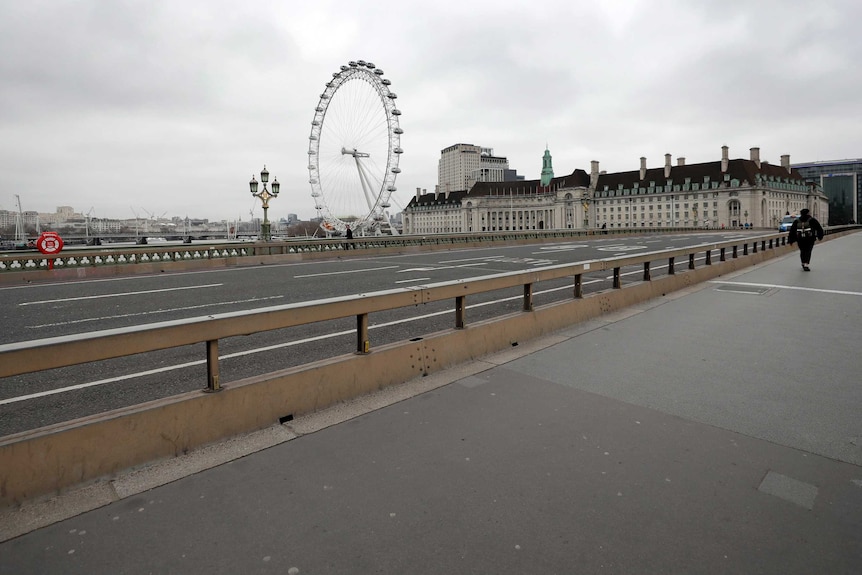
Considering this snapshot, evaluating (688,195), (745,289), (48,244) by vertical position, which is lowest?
(745,289)

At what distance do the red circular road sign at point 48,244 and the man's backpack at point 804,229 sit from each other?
27912mm

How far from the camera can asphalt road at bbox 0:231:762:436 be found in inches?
229

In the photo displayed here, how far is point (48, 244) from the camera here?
2047cm

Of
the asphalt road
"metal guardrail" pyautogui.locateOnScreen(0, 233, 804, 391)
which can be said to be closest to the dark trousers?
the asphalt road

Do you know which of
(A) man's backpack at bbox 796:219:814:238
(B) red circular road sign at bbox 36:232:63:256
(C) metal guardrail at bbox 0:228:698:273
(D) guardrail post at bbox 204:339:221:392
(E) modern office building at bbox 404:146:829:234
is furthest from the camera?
(E) modern office building at bbox 404:146:829:234

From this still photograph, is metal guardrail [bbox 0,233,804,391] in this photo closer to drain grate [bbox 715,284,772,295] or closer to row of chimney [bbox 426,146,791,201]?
drain grate [bbox 715,284,772,295]

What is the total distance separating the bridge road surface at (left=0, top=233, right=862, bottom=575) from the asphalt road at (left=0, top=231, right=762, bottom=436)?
2409 millimetres

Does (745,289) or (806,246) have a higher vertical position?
(806,246)

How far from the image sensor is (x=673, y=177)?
173m

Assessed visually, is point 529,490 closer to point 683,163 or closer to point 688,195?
point 688,195

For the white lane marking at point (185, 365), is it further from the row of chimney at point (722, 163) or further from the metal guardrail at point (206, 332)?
the row of chimney at point (722, 163)

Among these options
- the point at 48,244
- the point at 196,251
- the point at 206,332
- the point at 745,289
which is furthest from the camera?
the point at 196,251

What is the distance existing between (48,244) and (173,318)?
14366 mm

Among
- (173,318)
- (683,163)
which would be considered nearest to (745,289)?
(173,318)
